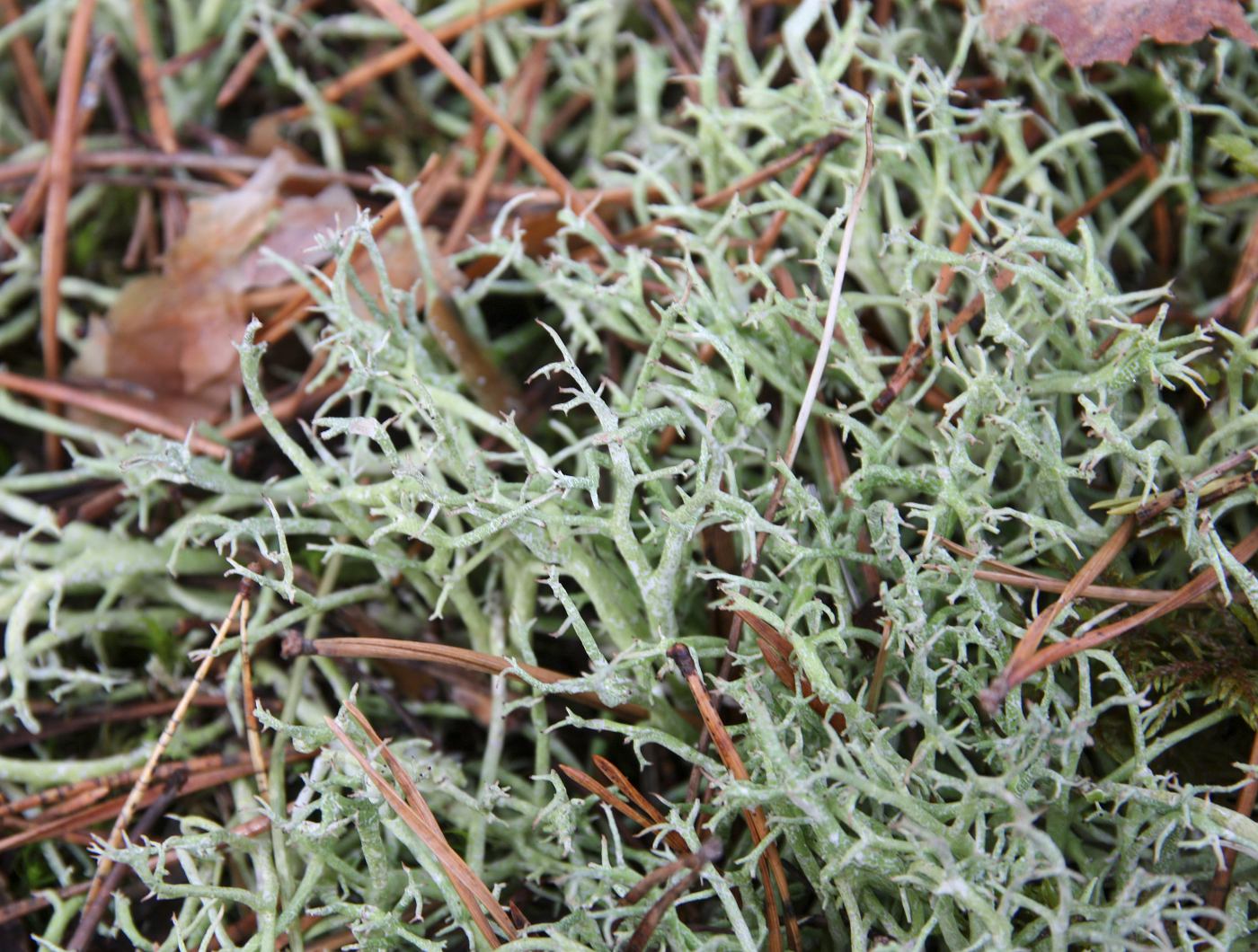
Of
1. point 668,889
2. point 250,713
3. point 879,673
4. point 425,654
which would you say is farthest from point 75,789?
point 879,673

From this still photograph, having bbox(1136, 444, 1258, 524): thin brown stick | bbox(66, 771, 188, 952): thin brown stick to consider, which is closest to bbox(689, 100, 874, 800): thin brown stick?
bbox(1136, 444, 1258, 524): thin brown stick

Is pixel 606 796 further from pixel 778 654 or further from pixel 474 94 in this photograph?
pixel 474 94

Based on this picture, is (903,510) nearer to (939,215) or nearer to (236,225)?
(939,215)

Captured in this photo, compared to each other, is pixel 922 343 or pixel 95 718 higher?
pixel 922 343

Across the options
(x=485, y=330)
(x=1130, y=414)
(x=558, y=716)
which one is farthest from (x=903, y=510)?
(x=485, y=330)

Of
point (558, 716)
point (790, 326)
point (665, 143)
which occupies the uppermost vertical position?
point (665, 143)

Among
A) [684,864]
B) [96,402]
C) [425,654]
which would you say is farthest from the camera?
[96,402]
